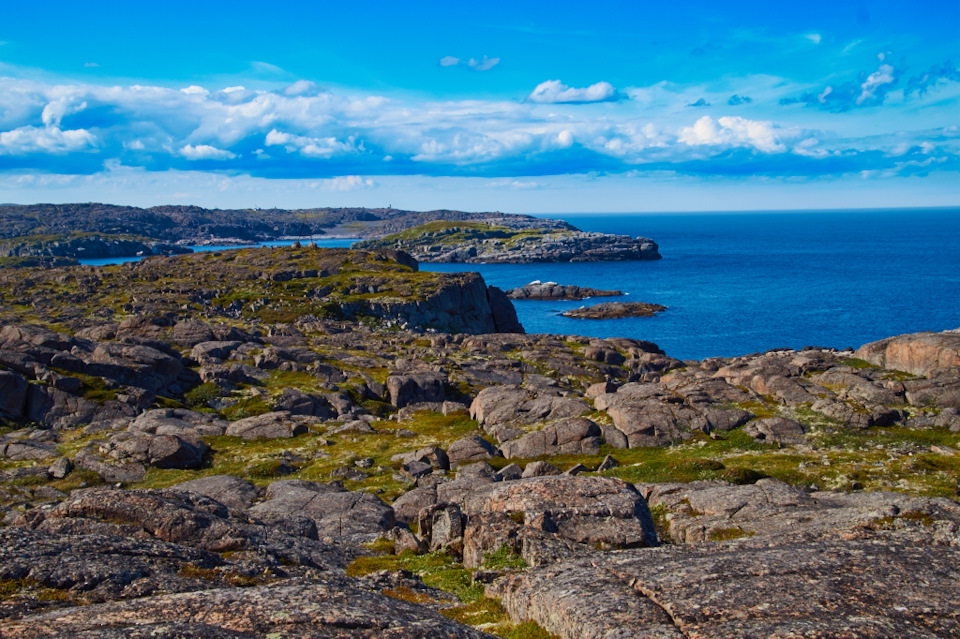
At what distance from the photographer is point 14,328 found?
2901 inches

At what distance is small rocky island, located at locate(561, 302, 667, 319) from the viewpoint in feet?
609

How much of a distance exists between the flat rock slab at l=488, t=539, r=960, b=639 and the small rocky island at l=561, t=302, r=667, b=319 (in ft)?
554

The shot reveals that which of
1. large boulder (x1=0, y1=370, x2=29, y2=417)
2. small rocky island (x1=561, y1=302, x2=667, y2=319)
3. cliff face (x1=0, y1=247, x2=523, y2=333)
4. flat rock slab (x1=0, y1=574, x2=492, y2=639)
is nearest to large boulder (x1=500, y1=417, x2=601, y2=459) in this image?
flat rock slab (x1=0, y1=574, x2=492, y2=639)

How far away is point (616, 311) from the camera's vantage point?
18725 centimetres

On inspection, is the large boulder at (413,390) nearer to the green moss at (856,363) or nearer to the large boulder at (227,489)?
the large boulder at (227,489)

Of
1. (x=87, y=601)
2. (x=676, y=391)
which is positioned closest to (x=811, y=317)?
(x=676, y=391)

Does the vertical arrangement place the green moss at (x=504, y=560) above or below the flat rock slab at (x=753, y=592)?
below

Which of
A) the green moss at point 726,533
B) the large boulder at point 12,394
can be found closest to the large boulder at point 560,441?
the green moss at point 726,533

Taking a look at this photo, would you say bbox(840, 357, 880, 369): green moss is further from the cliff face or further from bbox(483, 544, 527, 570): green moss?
the cliff face

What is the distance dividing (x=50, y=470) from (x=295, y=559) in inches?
1400

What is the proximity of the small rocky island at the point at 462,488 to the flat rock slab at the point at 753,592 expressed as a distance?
0.25 ft

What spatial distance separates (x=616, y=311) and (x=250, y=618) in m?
180

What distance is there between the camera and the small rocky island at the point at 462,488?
1479 centimetres

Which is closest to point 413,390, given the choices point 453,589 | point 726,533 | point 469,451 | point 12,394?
point 469,451
